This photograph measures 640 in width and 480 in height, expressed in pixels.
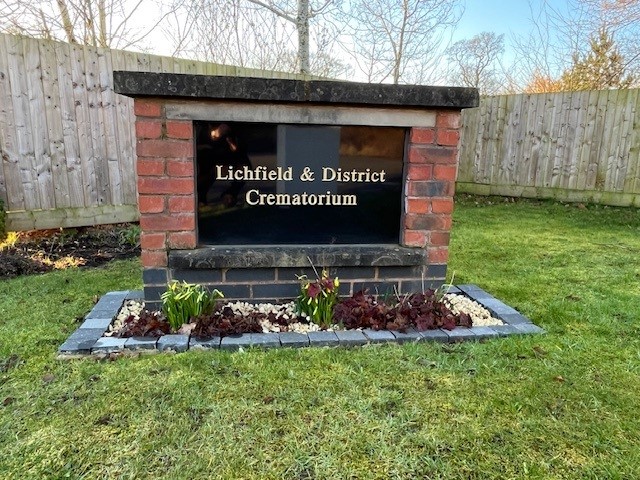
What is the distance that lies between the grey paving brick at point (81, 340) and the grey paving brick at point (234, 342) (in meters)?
0.66

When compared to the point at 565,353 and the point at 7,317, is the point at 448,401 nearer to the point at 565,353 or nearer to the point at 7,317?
the point at 565,353

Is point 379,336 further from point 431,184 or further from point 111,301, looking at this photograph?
point 111,301

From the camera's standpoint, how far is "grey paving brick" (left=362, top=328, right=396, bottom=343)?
7.64 feet

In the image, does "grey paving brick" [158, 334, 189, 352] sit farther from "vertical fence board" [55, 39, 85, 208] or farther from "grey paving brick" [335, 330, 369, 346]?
"vertical fence board" [55, 39, 85, 208]

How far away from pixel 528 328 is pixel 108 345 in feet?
7.56

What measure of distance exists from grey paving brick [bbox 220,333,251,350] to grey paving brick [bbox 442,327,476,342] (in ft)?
3.62

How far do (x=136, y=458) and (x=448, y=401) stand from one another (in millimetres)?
1203

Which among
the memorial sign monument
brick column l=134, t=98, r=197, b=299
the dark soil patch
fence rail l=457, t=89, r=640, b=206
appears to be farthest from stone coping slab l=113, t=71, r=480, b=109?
fence rail l=457, t=89, r=640, b=206

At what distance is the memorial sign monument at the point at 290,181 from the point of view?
7.90 feet

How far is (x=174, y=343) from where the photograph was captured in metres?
2.23

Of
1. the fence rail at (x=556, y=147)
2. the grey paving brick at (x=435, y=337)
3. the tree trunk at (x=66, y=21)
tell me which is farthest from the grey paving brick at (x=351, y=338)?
the fence rail at (x=556, y=147)

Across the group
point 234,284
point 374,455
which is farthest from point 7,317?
point 374,455

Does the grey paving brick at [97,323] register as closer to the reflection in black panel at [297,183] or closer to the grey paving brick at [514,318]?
the reflection in black panel at [297,183]

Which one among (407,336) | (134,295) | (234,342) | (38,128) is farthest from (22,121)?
(407,336)
